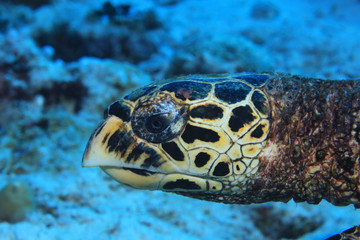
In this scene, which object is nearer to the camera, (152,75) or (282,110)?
(282,110)

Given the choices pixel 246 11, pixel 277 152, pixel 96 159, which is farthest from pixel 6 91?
pixel 246 11

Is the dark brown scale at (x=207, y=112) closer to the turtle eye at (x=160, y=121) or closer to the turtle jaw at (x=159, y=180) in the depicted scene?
the turtle eye at (x=160, y=121)

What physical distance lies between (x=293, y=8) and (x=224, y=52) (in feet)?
20.0

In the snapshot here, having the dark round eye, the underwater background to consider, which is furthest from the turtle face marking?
the underwater background

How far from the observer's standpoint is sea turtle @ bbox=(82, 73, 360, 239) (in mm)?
1318

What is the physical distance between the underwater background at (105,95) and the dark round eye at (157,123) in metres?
1.13

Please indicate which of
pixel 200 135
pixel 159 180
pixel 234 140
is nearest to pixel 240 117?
pixel 234 140

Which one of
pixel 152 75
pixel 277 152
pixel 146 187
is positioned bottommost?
pixel 146 187

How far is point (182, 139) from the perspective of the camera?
1319 millimetres

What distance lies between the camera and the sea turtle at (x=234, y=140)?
132 centimetres

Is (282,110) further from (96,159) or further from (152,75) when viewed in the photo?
(152,75)

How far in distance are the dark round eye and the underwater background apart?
1132 mm

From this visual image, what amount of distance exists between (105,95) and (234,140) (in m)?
2.67

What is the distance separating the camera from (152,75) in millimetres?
4469
